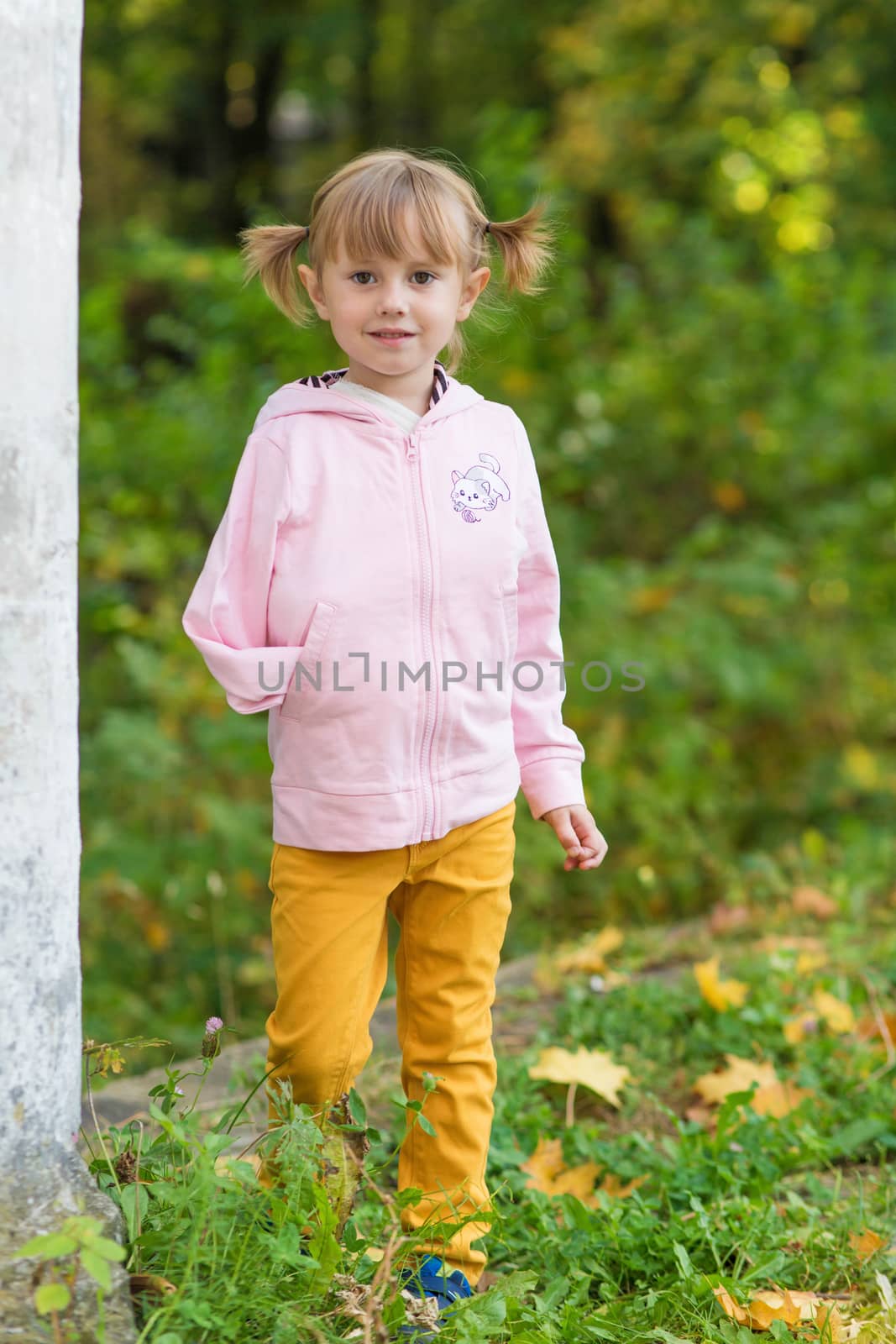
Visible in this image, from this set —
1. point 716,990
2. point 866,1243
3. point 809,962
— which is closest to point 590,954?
point 716,990

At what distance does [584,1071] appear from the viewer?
10.2 feet

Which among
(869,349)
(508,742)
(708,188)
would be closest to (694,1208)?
(508,742)

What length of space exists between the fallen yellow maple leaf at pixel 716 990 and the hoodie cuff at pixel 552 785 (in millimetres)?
1209

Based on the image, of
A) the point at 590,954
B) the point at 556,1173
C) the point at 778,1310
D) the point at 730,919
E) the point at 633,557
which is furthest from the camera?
the point at 633,557

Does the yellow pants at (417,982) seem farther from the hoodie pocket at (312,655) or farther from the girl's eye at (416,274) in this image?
the girl's eye at (416,274)

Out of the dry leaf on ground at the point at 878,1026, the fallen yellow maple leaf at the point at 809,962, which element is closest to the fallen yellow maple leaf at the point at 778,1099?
the dry leaf on ground at the point at 878,1026

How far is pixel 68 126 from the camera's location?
1805 mm

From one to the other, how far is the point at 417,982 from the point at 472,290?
3.94 ft

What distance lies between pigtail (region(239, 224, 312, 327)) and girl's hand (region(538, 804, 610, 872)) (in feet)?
3.25

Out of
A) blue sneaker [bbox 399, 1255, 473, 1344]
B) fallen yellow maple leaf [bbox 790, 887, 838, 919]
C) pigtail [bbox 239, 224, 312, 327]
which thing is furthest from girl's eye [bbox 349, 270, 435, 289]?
fallen yellow maple leaf [bbox 790, 887, 838, 919]

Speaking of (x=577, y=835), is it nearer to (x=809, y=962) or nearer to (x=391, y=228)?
(x=391, y=228)

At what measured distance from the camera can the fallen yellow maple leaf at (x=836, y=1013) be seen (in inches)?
133

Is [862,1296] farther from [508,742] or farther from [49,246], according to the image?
[49,246]

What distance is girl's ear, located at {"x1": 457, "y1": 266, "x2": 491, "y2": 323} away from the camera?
2283 millimetres
